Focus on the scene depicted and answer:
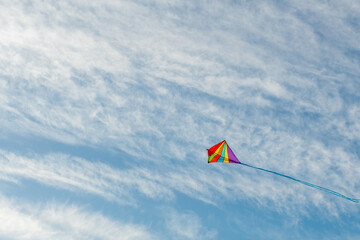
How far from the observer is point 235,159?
21.8 metres

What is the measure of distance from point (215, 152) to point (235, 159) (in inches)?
67.1

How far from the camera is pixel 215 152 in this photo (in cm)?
2261

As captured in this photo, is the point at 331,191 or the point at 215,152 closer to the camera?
the point at 331,191

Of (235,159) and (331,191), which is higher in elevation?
(235,159)

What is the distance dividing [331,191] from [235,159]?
7.96m

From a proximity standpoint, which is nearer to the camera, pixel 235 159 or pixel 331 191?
pixel 331 191

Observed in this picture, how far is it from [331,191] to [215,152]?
941cm

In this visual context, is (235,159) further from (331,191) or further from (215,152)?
(331,191)

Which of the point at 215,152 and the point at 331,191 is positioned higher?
the point at 215,152

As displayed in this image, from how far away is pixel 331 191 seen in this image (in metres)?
14.8

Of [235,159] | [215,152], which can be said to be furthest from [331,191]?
[215,152]
